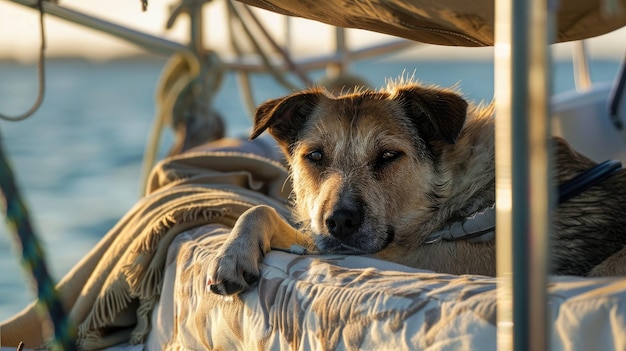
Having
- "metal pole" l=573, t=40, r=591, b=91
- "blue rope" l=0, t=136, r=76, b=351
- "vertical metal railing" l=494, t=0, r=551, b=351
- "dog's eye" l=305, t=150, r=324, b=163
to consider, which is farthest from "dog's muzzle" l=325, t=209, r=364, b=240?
"metal pole" l=573, t=40, r=591, b=91

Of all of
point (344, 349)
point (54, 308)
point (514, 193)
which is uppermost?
point (514, 193)

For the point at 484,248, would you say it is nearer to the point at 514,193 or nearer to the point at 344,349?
the point at 344,349

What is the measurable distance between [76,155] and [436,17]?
1246cm

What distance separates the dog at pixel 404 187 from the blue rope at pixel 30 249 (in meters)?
0.81

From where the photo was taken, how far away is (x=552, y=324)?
161 cm

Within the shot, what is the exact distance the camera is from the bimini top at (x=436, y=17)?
2340 millimetres

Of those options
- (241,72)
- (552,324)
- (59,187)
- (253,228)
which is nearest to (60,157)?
(59,187)

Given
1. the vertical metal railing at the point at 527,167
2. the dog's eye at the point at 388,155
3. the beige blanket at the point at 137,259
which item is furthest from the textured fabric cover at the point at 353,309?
the dog's eye at the point at 388,155

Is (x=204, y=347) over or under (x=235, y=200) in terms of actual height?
under

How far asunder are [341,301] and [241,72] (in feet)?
15.9

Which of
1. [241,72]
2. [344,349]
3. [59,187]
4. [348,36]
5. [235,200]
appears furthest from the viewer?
[59,187]

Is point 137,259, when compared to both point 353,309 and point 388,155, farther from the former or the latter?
point 353,309

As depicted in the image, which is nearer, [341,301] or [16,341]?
[341,301]

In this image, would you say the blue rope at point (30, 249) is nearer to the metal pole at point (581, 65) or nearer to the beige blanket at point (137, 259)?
the beige blanket at point (137, 259)
